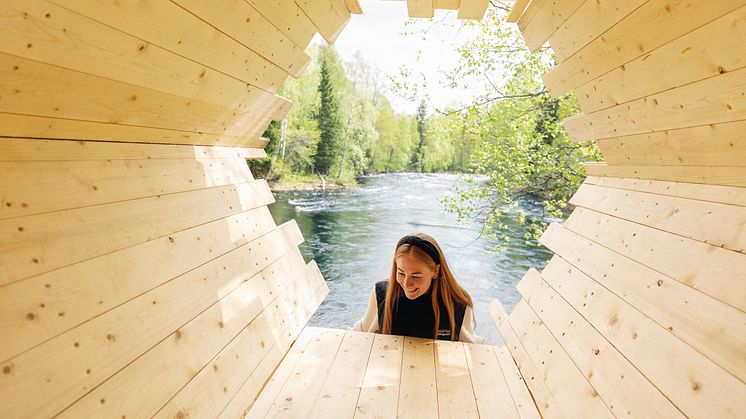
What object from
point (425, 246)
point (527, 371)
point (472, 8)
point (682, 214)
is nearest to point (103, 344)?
point (425, 246)

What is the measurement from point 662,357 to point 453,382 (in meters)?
1.05

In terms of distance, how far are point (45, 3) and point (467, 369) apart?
7.64 feet

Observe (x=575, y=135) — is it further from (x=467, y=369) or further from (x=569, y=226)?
(x=467, y=369)

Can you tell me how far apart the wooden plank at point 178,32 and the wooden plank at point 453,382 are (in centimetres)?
181

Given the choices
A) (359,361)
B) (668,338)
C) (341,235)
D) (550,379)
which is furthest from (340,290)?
(668,338)

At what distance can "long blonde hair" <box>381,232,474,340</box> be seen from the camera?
8.32 feet

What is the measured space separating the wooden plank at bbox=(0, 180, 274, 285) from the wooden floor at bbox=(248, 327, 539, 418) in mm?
943

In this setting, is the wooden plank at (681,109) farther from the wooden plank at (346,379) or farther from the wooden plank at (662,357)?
the wooden plank at (346,379)

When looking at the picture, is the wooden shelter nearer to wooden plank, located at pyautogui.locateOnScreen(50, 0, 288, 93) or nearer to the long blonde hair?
wooden plank, located at pyautogui.locateOnScreen(50, 0, 288, 93)

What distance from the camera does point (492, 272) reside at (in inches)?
377

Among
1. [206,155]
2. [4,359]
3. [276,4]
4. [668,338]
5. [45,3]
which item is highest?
[276,4]

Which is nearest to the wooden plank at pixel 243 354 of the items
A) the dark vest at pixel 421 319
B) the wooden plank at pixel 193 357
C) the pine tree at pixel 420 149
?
the wooden plank at pixel 193 357

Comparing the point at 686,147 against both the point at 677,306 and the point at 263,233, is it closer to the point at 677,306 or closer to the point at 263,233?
the point at 677,306

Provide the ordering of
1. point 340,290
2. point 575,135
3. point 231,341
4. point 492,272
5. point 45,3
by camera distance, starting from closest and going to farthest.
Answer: point 45,3 → point 231,341 → point 575,135 → point 340,290 → point 492,272
